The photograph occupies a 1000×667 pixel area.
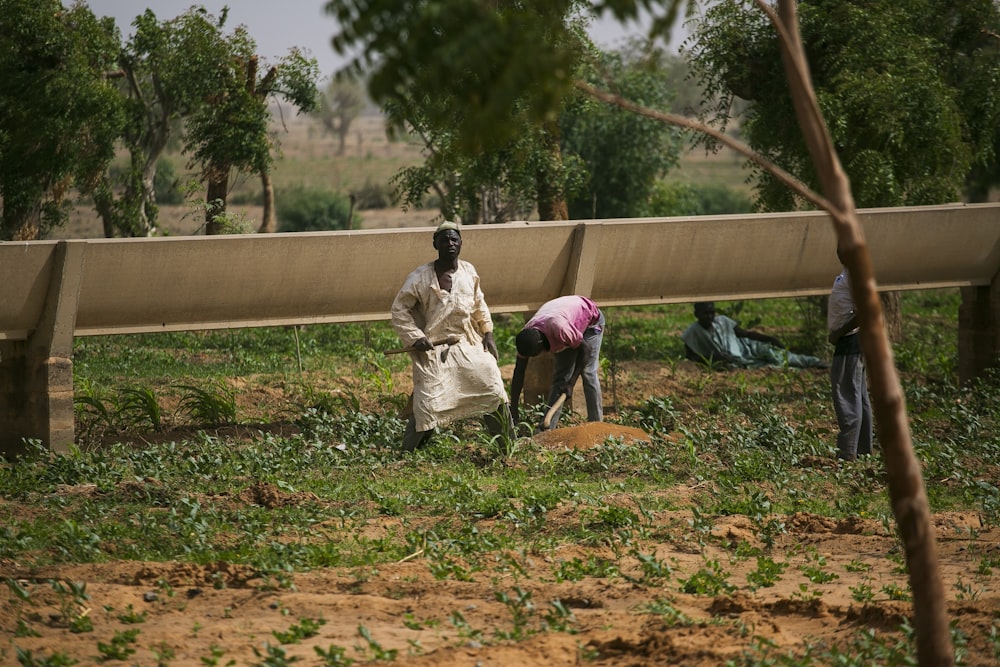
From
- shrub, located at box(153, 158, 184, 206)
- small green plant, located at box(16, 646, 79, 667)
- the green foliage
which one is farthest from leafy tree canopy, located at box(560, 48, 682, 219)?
small green plant, located at box(16, 646, 79, 667)

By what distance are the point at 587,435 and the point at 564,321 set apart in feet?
2.90

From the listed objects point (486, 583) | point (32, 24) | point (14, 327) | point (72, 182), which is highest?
point (32, 24)

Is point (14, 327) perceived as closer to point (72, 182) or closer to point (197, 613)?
point (197, 613)

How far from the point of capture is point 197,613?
4871mm

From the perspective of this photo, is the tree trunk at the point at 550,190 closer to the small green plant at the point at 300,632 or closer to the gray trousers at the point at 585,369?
the gray trousers at the point at 585,369

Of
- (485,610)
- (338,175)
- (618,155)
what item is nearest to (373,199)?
(338,175)

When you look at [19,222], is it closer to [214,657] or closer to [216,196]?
[216,196]

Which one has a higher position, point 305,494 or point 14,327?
point 14,327

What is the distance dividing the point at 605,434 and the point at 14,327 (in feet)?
14.0

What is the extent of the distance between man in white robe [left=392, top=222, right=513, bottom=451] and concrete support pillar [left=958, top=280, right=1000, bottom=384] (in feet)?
17.5

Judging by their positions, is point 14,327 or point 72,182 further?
point 72,182

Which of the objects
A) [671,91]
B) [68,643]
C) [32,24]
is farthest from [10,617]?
[671,91]

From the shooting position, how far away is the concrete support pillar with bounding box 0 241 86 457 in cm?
830

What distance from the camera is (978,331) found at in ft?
37.0
